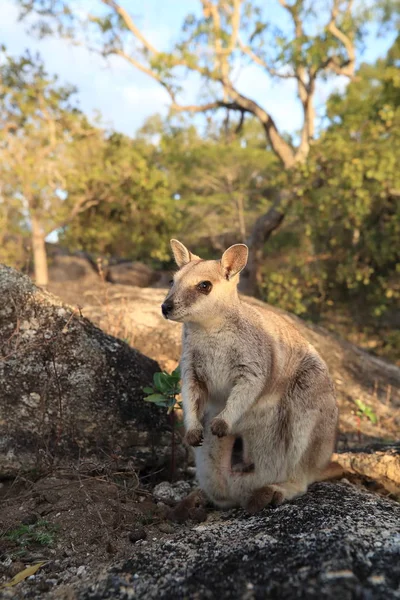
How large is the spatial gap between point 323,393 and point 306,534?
1160 millimetres

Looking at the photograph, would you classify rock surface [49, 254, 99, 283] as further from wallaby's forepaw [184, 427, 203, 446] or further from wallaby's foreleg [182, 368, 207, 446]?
A: wallaby's forepaw [184, 427, 203, 446]

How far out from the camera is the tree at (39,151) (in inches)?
557

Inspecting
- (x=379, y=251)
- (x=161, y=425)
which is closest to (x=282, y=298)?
(x=379, y=251)

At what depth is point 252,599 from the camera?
2037 millimetres

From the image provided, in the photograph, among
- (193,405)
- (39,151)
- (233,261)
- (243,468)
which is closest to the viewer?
(193,405)

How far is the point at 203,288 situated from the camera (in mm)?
3443

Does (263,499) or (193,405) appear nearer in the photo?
(263,499)

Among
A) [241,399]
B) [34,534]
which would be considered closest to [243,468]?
[241,399]

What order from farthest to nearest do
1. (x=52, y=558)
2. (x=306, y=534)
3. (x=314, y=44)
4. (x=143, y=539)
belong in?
(x=314, y=44)
(x=143, y=539)
(x=52, y=558)
(x=306, y=534)

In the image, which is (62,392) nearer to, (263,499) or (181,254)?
(181,254)

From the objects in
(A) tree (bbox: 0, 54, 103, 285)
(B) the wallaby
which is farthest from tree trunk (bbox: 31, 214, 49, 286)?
(B) the wallaby

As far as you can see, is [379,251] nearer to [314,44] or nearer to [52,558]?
[314,44]

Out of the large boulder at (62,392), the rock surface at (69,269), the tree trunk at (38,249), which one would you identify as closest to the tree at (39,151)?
the tree trunk at (38,249)

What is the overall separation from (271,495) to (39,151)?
13507 millimetres
